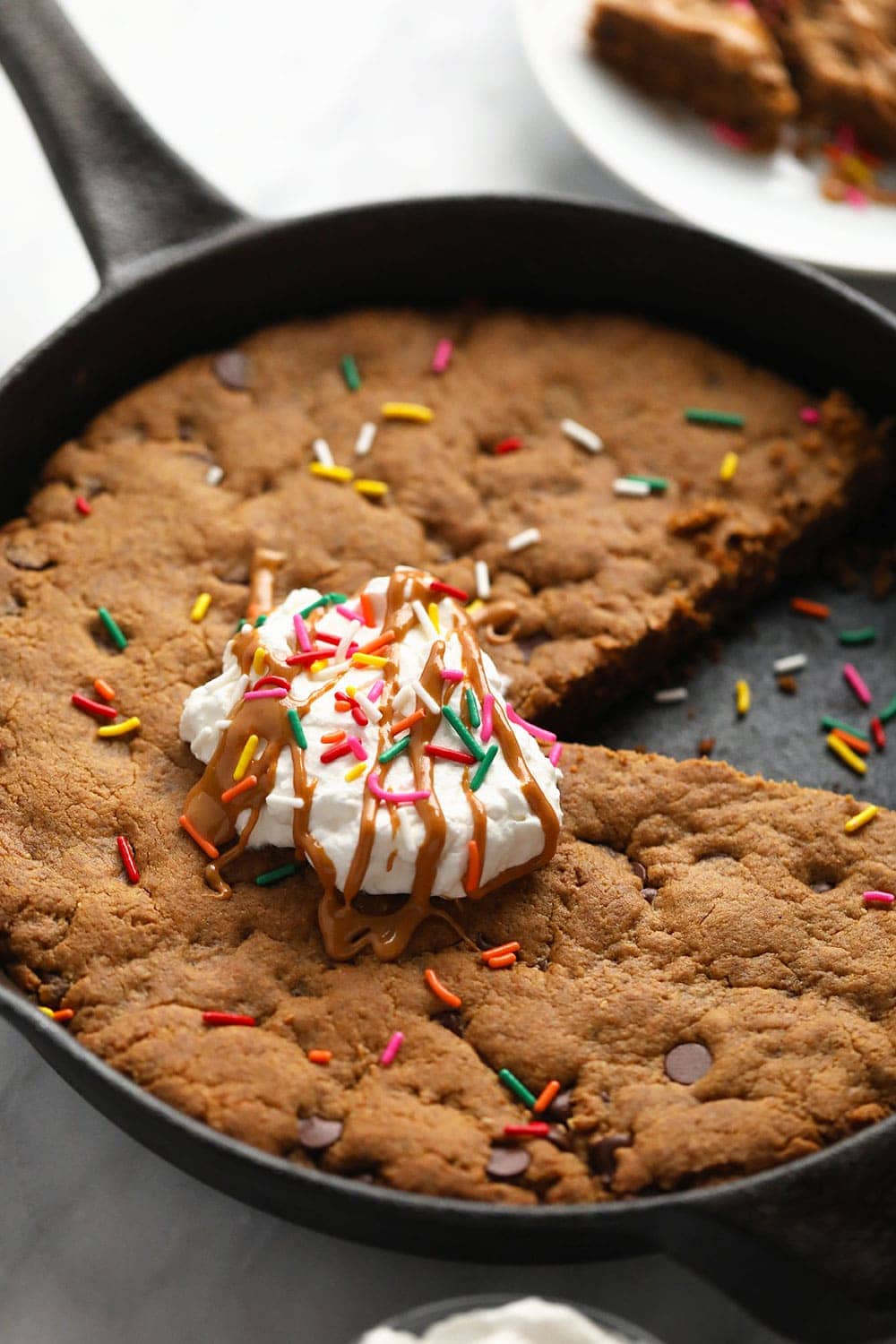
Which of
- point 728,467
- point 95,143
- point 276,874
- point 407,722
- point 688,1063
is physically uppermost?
point 95,143

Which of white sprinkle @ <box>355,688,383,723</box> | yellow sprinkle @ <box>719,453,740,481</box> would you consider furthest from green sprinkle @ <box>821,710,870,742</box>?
white sprinkle @ <box>355,688,383,723</box>

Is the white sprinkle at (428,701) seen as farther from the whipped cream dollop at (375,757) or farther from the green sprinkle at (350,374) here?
the green sprinkle at (350,374)

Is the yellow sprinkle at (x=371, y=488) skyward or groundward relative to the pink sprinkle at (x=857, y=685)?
skyward

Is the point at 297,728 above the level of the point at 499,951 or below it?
above

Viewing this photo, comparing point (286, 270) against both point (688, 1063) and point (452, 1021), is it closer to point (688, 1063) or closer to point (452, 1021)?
point (452, 1021)

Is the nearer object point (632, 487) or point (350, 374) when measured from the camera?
point (632, 487)

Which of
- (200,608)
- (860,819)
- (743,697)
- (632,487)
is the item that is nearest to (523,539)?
(632,487)

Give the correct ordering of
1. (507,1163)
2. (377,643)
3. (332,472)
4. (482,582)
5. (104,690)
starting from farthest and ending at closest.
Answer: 1. (332,472)
2. (482,582)
3. (104,690)
4. (377,643)
5. (507,1163)

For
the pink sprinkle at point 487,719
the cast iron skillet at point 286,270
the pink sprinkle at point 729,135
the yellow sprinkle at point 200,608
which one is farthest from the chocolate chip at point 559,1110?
the pink sprinkle at point 729,135
